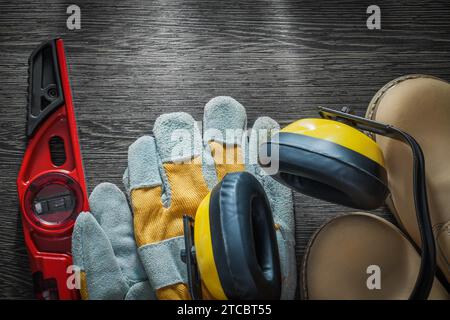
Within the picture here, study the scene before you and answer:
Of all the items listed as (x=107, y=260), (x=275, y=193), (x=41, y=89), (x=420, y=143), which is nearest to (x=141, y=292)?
(x=107, y=260)

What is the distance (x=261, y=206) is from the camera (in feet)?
2.98

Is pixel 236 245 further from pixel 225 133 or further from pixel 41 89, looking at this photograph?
pixel 41 89

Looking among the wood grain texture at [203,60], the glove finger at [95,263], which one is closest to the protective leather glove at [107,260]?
the glove finger at [95,263]

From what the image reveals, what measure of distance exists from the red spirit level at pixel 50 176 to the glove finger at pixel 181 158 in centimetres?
19

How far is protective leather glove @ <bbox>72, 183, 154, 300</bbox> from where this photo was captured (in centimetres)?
105

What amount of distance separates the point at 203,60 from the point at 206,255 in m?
0.55

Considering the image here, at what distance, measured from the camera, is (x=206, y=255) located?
2.68 feet

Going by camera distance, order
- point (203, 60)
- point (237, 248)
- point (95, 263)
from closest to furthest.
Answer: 1. point (237, 248)
2. point (95, 263)
3. point (203, 60)

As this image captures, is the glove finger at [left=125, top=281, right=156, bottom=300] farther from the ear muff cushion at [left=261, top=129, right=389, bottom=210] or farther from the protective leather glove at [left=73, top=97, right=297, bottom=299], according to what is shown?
the ear muff cushion at [left=261, top=129, right=389, bottom=210]

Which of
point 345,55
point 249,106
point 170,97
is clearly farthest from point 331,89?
point 170,97

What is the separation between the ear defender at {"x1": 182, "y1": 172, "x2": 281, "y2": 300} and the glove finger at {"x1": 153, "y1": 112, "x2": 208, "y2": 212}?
16 cm

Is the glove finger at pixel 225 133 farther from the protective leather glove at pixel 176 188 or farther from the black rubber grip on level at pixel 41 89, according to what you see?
the black rubber grip on level at pixel 41 89

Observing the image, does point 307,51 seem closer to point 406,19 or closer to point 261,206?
point 406,19

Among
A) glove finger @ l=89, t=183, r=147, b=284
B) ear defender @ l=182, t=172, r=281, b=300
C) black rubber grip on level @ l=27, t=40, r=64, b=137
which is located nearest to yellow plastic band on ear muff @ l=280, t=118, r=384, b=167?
ear defender @ l=182, t=172, r=281, b=300
